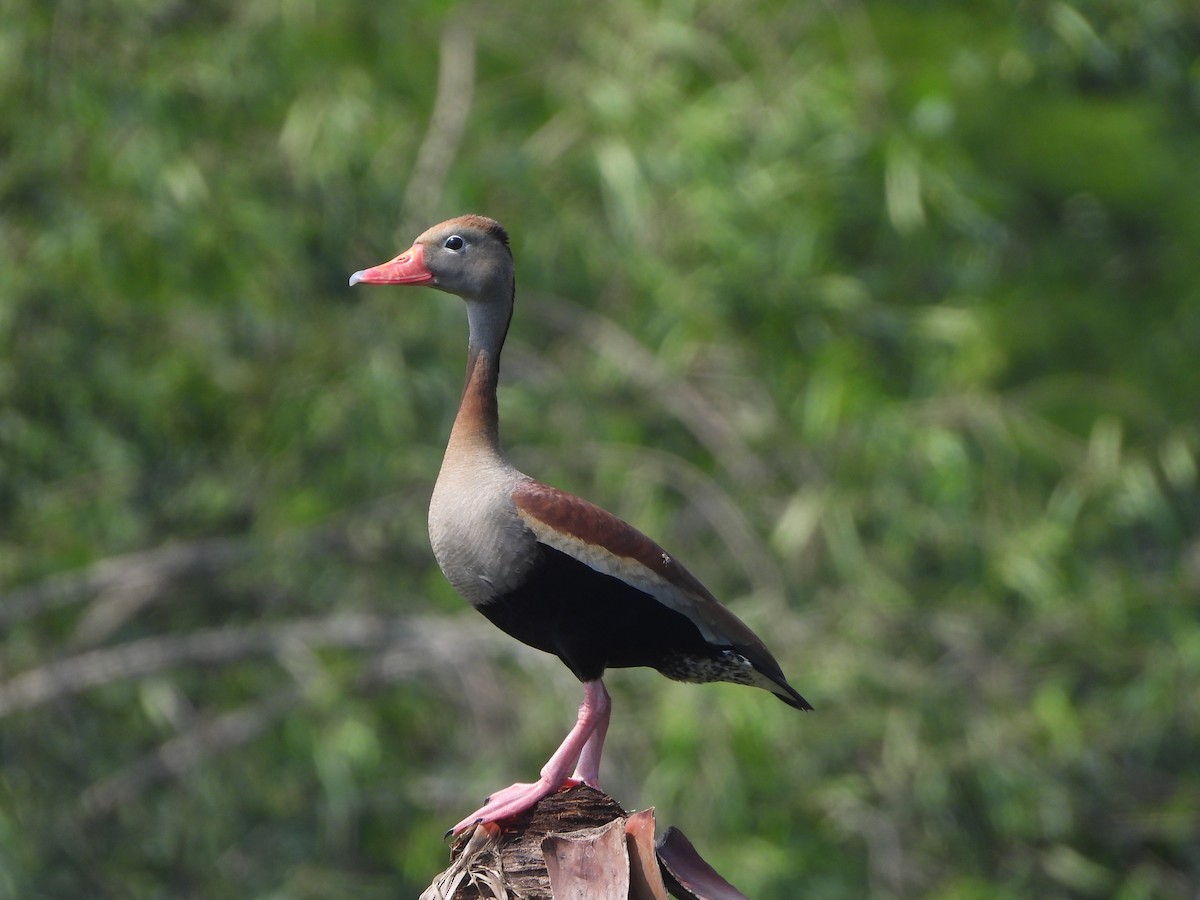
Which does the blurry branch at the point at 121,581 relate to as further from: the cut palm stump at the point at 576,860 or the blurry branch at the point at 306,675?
the cut palm stump at the point at 576,860

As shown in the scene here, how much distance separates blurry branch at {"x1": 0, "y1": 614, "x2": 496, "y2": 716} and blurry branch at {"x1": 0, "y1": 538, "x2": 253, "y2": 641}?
345 millimetres

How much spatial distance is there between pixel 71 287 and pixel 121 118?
896mm

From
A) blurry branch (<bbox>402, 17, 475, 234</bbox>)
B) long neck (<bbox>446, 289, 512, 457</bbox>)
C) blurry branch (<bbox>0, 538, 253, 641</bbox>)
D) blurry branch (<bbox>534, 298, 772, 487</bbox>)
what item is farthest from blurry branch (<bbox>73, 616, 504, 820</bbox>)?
long neck (<bbox>446, 289, 512, 457</bbox>)

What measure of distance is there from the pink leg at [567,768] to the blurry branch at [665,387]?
6128mm

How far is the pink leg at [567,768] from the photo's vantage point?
3676mm

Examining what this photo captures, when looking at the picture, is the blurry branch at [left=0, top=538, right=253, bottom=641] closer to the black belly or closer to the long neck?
the long neck

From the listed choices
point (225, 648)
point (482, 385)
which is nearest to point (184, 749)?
point (225, 648)

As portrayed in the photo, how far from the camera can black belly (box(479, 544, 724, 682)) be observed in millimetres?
3969

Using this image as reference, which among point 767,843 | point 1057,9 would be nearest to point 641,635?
point 767,843

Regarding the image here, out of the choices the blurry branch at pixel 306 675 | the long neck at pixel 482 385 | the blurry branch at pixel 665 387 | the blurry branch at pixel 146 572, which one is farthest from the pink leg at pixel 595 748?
the blurry branch at pixel 665 387

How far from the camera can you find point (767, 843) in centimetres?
880

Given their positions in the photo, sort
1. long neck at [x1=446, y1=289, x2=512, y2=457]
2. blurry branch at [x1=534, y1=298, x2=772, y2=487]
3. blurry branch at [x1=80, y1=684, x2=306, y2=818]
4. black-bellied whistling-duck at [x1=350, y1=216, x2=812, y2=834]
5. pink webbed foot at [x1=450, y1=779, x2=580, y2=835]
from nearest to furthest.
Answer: pink webbed foot at [x1=450, y1=779, x2=580, y2=835] < black-bellied whistling-duck at [x1=350, y1=216, x2=812, y2=834] < long neck at [x1=446, y1=289, x2=512, y2=457] < blurry branch at [x1=80, y1=684, x2=306, y2=818] < blurry branch at [x1=534, y1=298, x2=772, y2=487]

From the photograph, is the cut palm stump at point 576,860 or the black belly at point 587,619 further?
the black belly at point 587,619

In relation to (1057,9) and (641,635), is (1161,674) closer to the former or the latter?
(1057,9)
